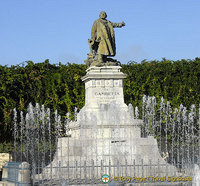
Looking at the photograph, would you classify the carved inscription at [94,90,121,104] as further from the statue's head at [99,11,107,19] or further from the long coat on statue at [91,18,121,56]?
the statue's head at [99,11,107,19]

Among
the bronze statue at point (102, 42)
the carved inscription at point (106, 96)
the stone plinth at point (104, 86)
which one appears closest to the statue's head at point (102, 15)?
the bronze statue at point (102, 42)


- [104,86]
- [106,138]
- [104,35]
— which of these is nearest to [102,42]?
[104,35]

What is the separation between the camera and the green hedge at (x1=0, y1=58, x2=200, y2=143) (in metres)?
25.4

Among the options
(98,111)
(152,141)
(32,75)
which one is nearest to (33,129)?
(32,75)

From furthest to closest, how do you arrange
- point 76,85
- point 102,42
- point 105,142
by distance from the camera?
point 76,85
point 102,42
point 105,142

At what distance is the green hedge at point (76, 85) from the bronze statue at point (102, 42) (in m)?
6.46

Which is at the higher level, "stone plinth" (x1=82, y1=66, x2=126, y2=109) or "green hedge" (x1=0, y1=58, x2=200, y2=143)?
"green hedge" (x1=0, y1=58, x2=200, y2=143)

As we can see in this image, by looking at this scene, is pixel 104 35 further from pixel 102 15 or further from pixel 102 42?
pixel 102 15

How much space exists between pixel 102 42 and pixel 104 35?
0.31 meters

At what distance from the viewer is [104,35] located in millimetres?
18953

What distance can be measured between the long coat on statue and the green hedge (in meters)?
6.70

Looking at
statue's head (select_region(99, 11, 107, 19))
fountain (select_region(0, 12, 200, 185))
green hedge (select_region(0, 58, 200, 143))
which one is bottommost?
fountain (select_region(0, 12, 200, 185))

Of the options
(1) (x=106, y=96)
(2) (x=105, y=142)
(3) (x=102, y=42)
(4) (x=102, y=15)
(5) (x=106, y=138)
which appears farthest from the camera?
(4) (x=102, y=15)

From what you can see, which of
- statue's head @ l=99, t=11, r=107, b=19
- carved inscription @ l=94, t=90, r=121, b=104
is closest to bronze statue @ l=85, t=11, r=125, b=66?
statue's head @ l=99, t=11, r=107, b=19
